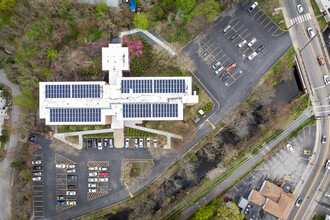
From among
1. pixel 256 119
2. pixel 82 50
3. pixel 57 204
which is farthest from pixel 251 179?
pixel 82 50

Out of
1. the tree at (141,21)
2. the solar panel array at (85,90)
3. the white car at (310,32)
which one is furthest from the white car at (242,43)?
the solar panel array at (85,90)

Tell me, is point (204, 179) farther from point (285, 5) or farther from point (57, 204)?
point (285, 5)

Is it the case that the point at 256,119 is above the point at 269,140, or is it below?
above

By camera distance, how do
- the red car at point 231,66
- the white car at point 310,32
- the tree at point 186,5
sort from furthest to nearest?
1. the white car at point 310,32
2. the red car at point 231,66
3. the tree at point 186,5

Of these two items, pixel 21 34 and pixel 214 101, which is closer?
pixel 21 34

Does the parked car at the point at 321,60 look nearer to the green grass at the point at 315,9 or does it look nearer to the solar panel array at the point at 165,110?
the green grass at the point at 315,9

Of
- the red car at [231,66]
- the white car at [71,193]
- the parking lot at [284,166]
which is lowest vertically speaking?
the white car at [71,193]

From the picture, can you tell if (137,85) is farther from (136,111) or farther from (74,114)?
(74,114)
